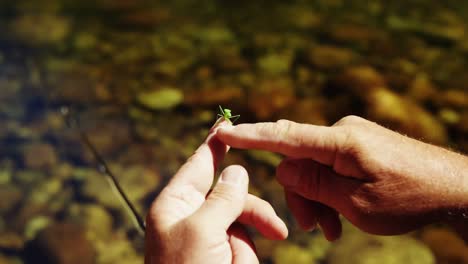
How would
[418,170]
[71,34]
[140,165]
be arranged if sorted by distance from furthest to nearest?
[71,34], [140,165], [418,170]

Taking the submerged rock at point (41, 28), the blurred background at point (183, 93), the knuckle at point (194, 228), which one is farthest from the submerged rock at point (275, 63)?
the knuckle at point (194, 228)

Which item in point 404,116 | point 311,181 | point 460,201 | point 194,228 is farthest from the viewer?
point 404,116

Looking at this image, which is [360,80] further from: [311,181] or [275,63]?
[311,181]

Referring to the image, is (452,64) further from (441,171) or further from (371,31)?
(441,171)

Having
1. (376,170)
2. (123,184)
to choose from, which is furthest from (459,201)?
(123,184)

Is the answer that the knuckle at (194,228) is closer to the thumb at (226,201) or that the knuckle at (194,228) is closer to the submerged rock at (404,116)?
the thumb at (226,201)

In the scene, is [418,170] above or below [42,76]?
above

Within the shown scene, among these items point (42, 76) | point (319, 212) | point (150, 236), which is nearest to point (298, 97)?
point (319, 212)
